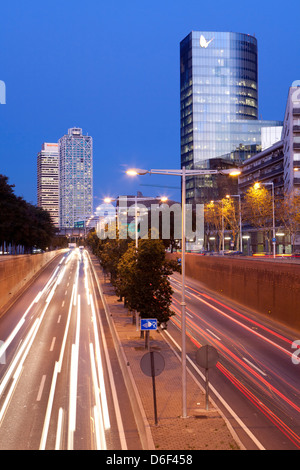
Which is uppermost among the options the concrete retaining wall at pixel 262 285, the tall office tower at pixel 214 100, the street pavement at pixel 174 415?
the tall office tower at pixel 214 100

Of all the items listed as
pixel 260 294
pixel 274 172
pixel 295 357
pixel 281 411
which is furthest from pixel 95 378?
pixel 274 172

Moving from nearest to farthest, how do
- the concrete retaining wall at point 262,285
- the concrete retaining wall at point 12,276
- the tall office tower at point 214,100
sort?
the concrete retaining wall at point 262,285 < the concrete retaining wall at point 12,276 < the tall office tower at point 214,100

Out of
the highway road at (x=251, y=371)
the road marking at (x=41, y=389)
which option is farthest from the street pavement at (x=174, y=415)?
the road marking at (x=41, y=389)

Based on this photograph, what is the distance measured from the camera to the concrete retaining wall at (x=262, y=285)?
31859 mm

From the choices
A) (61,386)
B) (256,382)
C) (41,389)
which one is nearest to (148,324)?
(61,386)

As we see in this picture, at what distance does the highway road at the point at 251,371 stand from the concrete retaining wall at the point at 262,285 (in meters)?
1.05

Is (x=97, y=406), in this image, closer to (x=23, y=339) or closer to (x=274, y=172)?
(x=23, y=339)

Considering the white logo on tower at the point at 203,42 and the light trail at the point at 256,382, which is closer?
the light trail at the point at 256,382

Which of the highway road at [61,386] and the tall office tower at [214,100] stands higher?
the tall office tower at [214,100]

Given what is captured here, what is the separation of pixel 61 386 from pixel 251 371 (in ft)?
31.4

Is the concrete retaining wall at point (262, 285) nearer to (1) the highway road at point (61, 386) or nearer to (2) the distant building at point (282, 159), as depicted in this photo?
(1) the highway road at point (61, 386)

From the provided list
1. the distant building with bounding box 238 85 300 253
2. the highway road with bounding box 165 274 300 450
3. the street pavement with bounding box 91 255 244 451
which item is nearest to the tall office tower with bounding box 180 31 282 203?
the distant building with bounding box 238 85 300 253

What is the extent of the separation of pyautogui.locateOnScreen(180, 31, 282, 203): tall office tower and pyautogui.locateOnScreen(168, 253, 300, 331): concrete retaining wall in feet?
415

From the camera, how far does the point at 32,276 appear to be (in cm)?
6756
